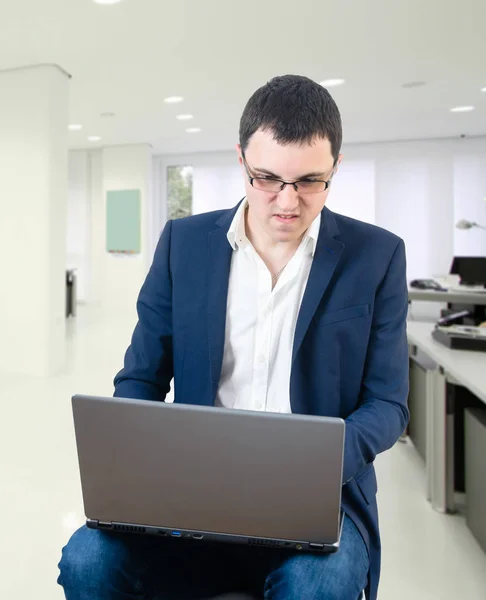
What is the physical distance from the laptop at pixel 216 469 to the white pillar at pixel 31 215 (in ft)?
13.3

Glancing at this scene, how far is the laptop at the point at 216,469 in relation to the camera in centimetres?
73

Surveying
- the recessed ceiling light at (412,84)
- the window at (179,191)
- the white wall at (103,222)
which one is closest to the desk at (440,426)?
A: the recessed ceiling light at (412,84)

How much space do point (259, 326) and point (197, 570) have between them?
48 centimetres

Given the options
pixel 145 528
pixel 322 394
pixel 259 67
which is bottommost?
pixel 145 528

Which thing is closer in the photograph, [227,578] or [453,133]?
[227,578]

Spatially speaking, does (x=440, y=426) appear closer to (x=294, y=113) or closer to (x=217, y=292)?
(x=217, y=292)

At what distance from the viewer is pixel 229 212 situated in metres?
1.20

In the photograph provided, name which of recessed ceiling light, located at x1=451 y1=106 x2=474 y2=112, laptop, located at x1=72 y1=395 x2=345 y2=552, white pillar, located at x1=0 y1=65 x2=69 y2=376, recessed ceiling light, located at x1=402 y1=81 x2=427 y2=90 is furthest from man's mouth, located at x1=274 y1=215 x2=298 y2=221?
recessed ceiling light, located at x1=451 y1=106 x2=474 y2=112

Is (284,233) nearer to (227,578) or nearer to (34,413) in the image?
(227,578)

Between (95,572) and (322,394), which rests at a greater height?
(322,394)

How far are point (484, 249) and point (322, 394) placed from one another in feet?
25.8

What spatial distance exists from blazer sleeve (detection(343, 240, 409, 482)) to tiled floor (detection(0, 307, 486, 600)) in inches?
39.3

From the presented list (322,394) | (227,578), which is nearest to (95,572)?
(227,578)

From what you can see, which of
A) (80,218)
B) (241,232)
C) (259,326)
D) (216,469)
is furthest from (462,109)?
(216,469)
